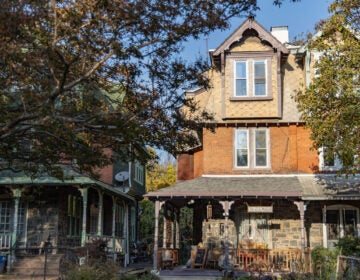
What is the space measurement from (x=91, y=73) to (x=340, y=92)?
823cm

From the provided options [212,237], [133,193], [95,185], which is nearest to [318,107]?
[212,237]

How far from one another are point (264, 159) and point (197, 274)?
5814 mm

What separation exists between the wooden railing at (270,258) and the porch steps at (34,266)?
6602 millimetres

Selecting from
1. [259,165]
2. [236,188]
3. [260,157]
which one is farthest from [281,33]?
[236,188]

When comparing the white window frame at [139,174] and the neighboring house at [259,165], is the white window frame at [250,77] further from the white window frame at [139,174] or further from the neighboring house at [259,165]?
the white window frame at [139,174]

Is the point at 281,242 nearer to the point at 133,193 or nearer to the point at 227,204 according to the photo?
the point at 227,204

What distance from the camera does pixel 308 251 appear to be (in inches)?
664

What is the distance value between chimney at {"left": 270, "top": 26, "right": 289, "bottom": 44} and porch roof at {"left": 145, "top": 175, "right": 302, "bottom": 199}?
721 centimetres

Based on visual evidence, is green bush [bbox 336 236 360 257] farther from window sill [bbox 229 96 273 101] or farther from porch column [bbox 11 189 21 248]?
porch column [bbox 11 189 21 248]

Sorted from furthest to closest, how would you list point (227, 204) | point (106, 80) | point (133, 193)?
1. point (133, 193)
2. point (227, 204)
3. point (106, 80)

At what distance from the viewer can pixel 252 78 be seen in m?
20.3

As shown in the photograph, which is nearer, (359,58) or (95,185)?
(359,58)

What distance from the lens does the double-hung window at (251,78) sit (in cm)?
2016

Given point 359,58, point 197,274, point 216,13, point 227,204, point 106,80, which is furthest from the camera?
point 227,204
